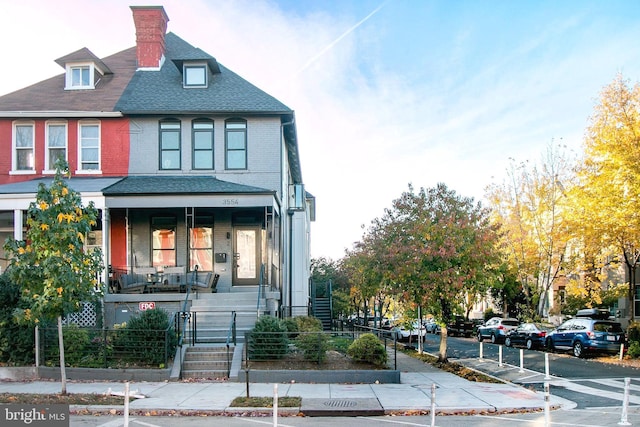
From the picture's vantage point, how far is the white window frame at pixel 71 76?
2617 centimetres

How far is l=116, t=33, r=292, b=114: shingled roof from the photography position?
955 inches

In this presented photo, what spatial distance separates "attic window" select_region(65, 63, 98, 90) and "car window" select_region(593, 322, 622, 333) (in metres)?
22.8

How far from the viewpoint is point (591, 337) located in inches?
1034

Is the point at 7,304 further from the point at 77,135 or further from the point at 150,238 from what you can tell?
the point at 77,135

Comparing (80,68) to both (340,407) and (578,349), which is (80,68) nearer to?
(340,407)

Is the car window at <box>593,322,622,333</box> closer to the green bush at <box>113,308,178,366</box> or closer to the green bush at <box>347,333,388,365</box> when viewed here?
the green bush at <box>347,333,388,365</box>

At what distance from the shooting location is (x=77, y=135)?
24703 millimetres

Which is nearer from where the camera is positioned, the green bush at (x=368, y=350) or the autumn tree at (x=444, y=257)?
the green bush at (x=368, y=350)

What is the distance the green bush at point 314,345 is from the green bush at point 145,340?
345 centimetres

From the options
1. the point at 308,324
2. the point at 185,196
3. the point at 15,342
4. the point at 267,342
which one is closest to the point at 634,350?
the point at 308,324

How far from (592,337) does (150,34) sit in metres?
22.1

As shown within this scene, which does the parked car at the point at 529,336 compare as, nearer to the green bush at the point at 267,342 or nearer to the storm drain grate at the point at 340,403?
the green bush at the point at 267,342

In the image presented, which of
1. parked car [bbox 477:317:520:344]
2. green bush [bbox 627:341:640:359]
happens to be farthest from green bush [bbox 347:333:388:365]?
parked car [bbox 477:317:520:344]

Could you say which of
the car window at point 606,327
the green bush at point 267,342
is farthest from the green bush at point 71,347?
the car window at point 606,327
